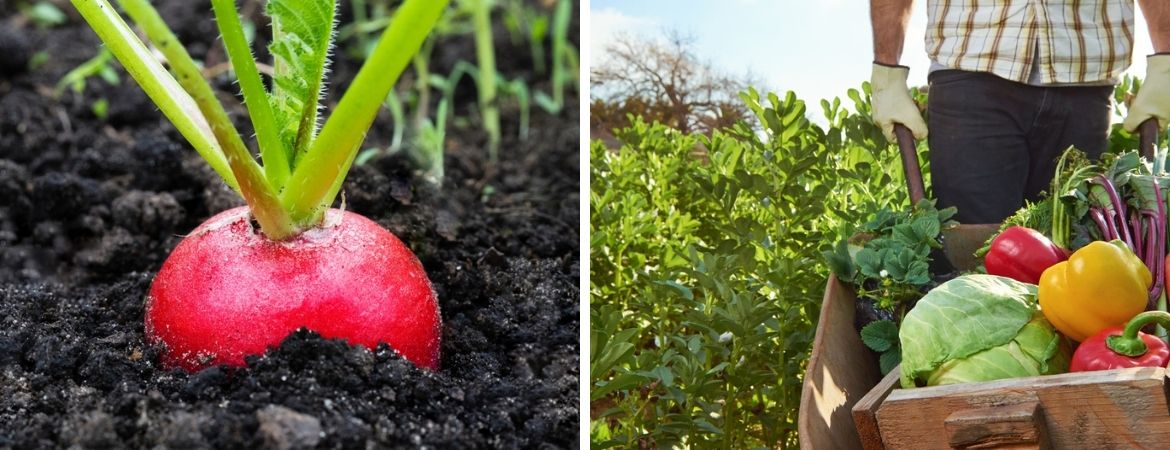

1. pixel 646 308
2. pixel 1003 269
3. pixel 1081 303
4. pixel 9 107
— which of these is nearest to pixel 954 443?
pixel 1081 303

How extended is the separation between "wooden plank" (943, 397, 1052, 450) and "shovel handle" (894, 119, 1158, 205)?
924 millimetres

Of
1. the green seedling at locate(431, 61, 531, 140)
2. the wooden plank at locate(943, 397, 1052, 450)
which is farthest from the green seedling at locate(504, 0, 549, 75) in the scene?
the wooden plank at locate(943, 397, 1052, 450)

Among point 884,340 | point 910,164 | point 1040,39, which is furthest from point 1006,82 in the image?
point 884,340

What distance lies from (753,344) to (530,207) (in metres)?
0.61

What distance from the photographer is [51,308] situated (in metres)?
1.91

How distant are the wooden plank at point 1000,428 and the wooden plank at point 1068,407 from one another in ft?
0.05

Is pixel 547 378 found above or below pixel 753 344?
above

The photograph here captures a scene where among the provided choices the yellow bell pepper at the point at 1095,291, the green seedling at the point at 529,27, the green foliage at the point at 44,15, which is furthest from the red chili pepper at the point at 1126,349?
the green foliage at the point at 44,15

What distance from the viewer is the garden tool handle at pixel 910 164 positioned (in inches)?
95.2

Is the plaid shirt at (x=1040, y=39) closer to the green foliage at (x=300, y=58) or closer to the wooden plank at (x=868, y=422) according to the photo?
the wooden plank at (x=868, y=422)

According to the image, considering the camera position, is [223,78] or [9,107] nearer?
[9,107]

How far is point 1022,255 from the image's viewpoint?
6.23ft

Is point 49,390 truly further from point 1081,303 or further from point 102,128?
point 1081,303

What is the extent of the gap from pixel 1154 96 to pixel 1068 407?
1.55 metres
